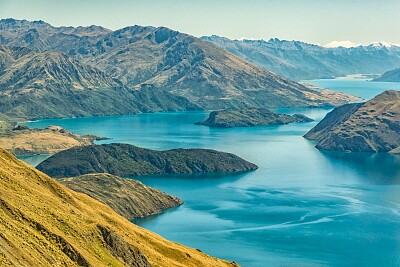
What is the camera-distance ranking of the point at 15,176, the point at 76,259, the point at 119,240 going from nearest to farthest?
the point at 76,259 → the point at 119,240 → the point at 15,176

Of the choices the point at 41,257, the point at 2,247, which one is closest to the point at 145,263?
the point at 41,257

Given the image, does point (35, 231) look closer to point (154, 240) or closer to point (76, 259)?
point (76, 259)

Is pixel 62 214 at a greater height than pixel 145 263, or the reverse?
pixel 62 214

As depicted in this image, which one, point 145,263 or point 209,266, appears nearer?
point 145,263

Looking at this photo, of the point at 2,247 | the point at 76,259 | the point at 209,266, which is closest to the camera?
the point at 2,247

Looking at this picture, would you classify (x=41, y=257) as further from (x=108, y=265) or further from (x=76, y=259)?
(x=108, y=265)

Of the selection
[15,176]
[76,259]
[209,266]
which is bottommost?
[209,266]
